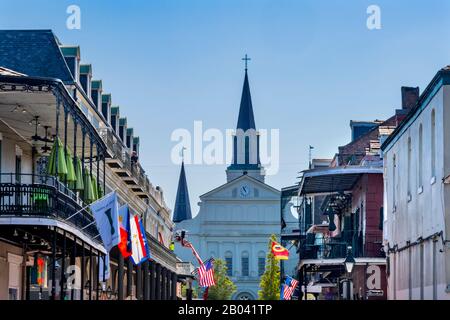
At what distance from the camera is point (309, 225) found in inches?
2184

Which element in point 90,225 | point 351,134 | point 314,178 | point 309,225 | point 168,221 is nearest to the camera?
point 90,225

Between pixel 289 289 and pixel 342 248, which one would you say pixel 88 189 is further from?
pixel 289 289

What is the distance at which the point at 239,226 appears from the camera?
139 meters

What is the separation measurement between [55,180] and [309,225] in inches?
1343

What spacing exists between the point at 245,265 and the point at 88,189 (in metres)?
110

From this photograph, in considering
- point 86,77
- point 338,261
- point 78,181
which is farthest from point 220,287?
point 78,181

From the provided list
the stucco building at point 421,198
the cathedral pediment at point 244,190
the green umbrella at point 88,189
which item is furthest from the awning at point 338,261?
the cathedral pediment at point 244,190

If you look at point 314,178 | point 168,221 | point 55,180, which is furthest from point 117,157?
point 168,221

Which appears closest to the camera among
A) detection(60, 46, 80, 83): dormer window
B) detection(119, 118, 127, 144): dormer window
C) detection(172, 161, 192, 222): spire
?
detection(60, 46, 80, 83): dormer window

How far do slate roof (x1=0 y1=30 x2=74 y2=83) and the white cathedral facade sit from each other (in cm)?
9590

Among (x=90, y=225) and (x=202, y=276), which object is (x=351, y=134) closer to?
(x=202, y=276)

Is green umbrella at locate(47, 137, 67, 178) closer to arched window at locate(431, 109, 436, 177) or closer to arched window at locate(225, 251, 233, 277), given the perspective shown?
arched window at locate(431, 109, 436, 177)

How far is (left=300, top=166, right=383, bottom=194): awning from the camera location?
118 ft

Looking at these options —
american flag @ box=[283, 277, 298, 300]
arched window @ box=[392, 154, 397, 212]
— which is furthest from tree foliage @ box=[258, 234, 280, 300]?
arched window @ box=[392, 154, 397, 212]
